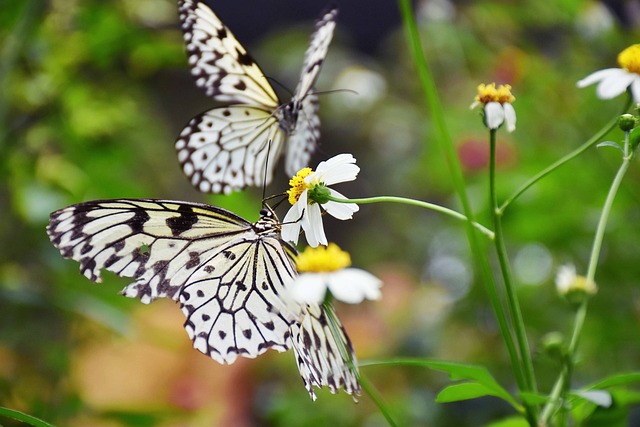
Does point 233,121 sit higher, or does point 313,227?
point 233,121

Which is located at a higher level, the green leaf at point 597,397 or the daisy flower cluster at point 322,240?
the daisy flower cluster at point 322,240

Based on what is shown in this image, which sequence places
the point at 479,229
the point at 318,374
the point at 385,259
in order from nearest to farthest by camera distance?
1. the point at 479,229
2. the point at 318,374
3. the point at 385,259

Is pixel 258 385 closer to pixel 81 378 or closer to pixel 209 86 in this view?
pixel 81 378

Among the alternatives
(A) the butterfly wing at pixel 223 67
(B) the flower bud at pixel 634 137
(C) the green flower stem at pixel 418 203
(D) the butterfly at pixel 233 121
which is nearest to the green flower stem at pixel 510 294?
(C) the green flower stem at pixel 418 203

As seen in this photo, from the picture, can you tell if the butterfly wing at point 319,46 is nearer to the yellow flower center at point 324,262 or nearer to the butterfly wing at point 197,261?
the butterfly wing at point 197,261

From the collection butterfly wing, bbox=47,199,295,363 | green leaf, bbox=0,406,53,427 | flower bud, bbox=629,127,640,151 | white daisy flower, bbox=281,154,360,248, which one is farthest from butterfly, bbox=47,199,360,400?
flower bud, bbox=629,127,640,151

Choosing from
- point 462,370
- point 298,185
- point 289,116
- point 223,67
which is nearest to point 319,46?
point 289,116

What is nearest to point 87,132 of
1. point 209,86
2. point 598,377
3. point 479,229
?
point 209,86

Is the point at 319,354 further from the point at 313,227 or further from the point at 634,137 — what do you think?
the point at 634,137
